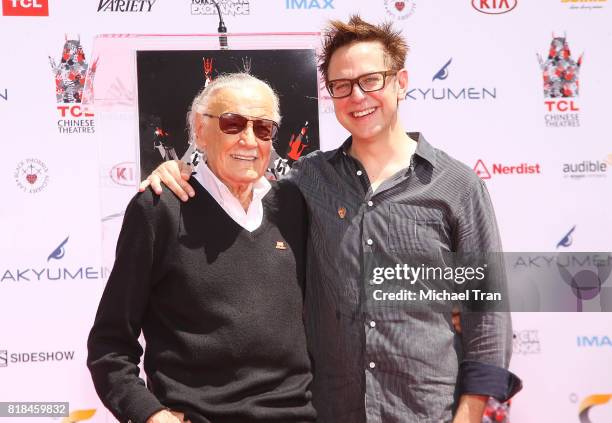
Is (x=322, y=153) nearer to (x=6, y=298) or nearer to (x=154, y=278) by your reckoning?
(x=154, y=278)

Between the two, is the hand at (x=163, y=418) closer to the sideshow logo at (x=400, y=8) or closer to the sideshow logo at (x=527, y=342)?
the sideshow logo at (x=527, y=342)

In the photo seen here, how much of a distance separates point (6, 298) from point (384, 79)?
2032 mm

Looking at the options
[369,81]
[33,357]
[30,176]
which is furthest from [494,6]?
[33,357]

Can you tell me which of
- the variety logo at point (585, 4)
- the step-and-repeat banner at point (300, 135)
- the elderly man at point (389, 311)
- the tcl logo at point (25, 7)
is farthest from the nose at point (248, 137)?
the variety logo at point (585, 4)

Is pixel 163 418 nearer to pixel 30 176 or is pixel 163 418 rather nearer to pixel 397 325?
pixel 397 325

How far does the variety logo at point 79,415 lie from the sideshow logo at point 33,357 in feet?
0.82

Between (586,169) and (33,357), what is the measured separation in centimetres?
270

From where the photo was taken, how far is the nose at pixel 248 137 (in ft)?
6.03

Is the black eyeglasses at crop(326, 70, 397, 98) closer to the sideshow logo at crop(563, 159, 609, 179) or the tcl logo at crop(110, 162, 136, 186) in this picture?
the tcl logo at crop(110, 162, 136, 186)

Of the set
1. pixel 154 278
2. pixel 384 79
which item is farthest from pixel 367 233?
pixel 154 278

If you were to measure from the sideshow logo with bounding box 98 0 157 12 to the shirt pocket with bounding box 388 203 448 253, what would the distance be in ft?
5.63

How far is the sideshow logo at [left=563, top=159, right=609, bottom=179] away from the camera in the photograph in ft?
10.5

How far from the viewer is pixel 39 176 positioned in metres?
3.05

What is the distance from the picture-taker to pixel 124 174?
3066 mm
